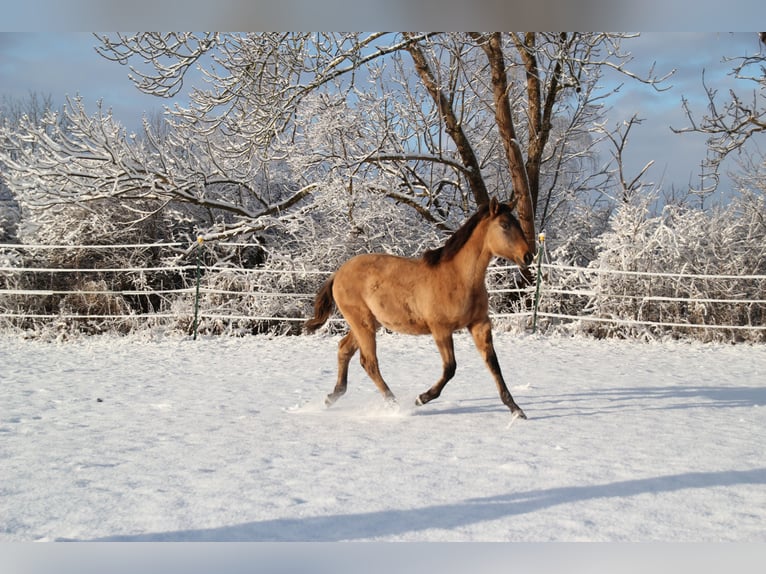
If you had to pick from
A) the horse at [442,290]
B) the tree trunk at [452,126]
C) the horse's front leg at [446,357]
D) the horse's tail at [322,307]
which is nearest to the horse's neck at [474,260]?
the horse at [442,290]

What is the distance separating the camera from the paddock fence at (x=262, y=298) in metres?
11.2

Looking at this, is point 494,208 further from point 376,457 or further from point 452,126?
point 452,126

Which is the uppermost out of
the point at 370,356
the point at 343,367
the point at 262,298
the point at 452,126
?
the point at 452,126

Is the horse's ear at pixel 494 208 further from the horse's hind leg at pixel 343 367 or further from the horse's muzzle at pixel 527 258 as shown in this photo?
the horse's hind leg at pixel 343 367

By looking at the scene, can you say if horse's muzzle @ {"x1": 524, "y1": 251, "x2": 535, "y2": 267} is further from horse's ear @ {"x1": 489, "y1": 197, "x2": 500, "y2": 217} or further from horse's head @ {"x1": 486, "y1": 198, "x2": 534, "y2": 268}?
horse's ear @ {"x1": 489, "y1": 197, "x2": 500, "y2": 217}

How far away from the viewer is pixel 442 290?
15.5 feet

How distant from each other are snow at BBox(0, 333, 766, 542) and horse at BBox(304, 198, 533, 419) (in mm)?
507

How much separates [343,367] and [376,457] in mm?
1706

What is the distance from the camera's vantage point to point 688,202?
1376 centimetres

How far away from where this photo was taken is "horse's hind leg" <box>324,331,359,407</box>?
528 centimetres

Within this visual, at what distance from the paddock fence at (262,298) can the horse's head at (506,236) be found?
21.0 ft

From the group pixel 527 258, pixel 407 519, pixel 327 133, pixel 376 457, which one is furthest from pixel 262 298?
pixel 407 519
